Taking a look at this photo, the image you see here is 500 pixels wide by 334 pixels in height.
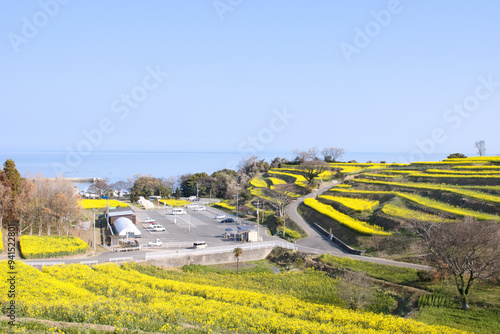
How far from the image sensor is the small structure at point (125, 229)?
4347 centimetres

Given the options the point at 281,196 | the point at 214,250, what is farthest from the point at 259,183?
the point at 214,250

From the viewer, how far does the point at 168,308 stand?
1753 centimetres

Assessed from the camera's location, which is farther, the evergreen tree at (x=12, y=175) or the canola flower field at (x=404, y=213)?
the evergreen tree at (x=12, y=175)

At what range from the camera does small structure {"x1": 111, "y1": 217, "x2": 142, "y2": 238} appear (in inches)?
1711

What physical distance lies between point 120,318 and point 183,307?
434 cm

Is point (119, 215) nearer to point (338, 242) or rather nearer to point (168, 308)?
point (338, 242)

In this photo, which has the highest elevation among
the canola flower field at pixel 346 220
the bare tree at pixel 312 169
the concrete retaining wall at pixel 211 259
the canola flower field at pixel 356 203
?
the bare tree at pixel 312 169

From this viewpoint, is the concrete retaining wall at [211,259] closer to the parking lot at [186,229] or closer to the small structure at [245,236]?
the small structure at [245,236]

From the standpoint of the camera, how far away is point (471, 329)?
19969 millimetres

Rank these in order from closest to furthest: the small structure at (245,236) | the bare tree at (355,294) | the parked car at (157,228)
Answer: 1. the bare tree at (355,294)
2. the small structure at (245,236)
3. the parked car at (157,228)

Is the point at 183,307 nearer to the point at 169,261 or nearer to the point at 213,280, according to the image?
the point at 213,280

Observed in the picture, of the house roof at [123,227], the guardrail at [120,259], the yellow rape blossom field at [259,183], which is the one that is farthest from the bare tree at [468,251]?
the yellow rape blossom field at [259,183]

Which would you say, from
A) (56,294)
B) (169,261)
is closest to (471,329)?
(56,294)

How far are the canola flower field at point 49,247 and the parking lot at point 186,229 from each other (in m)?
6.96
